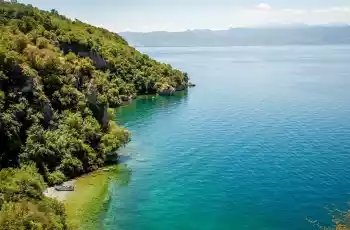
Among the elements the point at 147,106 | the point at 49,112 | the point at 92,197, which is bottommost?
the point at 92,197

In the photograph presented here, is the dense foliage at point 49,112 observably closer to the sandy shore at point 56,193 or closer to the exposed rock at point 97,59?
the sandy shore at point 56,193

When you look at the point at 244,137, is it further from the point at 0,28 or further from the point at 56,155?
the point at 0,28

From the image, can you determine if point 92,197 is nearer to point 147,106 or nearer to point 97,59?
point 147,106

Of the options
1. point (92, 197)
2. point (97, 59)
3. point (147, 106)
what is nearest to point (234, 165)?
point (92, 197)

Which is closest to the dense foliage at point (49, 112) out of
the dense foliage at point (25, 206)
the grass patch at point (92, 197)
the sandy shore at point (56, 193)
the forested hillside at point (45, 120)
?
the forested hillside at point (45, 120)

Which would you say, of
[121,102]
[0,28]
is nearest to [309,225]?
[0,28]

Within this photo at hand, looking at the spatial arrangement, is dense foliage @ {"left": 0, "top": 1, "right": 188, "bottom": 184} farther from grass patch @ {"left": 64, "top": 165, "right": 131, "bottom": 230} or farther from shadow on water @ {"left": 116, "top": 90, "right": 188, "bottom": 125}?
shadow on water @ {"left": 116, "top": 90, "right": 188, "bottom": 125}
